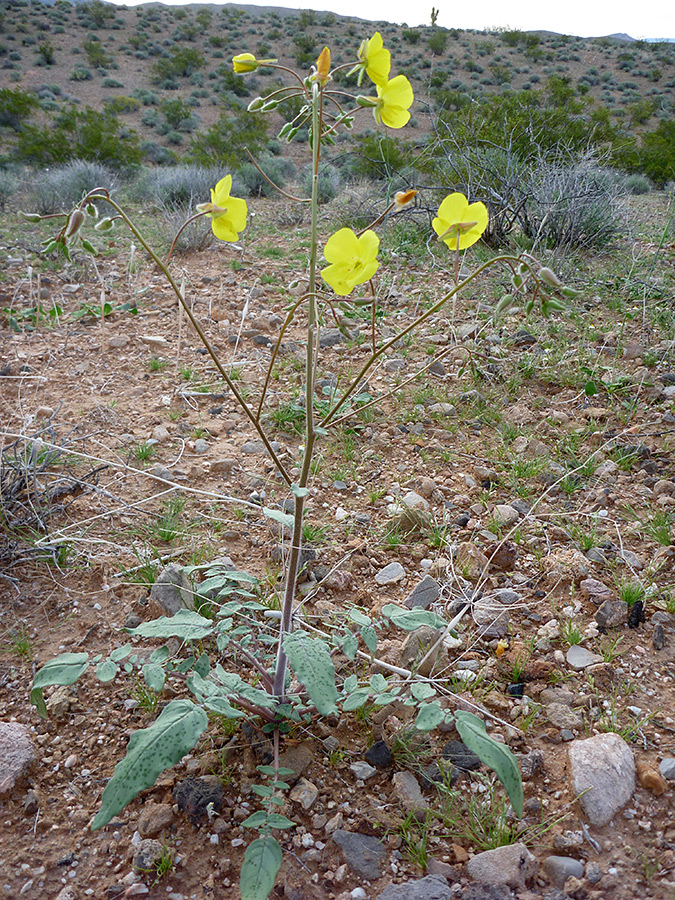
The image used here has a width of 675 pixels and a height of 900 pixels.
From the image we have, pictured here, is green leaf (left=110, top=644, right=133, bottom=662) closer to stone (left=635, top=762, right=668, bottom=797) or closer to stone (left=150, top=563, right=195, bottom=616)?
stone (left=150, top=563, right=195, bottom=616)

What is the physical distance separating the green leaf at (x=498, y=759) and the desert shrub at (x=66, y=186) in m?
8.09

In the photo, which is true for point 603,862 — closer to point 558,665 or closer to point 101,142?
point 558,665

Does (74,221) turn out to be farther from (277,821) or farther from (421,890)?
(421,890)

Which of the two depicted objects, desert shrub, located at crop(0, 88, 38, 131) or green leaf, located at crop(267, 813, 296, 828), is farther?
desert shrub, located at crop(0, 88, 38, 131)

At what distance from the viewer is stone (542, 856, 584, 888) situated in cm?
107

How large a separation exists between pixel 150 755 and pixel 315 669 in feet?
1.07

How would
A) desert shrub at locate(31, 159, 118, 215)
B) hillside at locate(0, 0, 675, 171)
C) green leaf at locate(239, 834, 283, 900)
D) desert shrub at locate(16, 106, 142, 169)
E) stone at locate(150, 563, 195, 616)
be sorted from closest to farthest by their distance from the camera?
green leaf at locate(239, 834, 283, 900), stone at locate(150, 563, 195, 616), desert shrub at locate(31, 159, 118, 215), desert shrub at locate(16, 106, 142, 169), hillside at locate(0, 0, 675, 171)

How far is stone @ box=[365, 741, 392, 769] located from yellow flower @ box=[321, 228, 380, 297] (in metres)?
1.07

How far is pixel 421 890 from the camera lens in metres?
1.04

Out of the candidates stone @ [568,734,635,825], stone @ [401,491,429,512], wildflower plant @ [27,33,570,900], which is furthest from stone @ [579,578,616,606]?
wildflower plant @ [27,33,570,900]

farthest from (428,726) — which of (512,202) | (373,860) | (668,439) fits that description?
(512,202)

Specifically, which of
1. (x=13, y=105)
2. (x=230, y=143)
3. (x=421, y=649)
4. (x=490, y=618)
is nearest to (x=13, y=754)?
(x=421, y=649)

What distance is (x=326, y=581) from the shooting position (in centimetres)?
188

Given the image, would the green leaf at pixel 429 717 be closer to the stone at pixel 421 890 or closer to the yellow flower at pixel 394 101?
the stone at pixel 421 890
